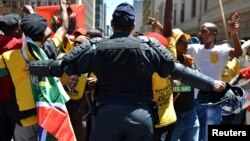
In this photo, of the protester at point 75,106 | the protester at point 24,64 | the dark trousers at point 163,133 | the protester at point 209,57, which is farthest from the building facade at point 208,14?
the protester at point 24,64

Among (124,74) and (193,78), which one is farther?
(193,78)

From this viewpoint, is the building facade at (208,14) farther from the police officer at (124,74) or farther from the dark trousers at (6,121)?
the police officer at (124,74)

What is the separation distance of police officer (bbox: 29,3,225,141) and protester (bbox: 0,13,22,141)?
93 centimetres

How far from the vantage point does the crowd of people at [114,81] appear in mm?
3449

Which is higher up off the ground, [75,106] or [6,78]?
[6,78]

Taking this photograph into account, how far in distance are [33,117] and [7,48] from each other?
0.86 meters

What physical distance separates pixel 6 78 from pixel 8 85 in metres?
0.11

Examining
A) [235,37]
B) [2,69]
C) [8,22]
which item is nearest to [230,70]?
[235,37]

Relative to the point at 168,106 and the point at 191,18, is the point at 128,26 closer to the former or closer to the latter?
the point at 168,106

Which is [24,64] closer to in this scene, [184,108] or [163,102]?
[163,102]

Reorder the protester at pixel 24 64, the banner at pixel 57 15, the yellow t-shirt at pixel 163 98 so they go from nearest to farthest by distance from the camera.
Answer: the protester at pixel 24 64 → the yellow t-shirt at pixel 163 98 → the banner at pixel 57 15

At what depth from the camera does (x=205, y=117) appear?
5527 millimetres

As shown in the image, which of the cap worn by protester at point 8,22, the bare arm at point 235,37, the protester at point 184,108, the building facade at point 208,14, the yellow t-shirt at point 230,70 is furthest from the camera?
the building facade at point 208,14

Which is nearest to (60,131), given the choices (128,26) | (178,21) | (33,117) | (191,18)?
(33,117)
